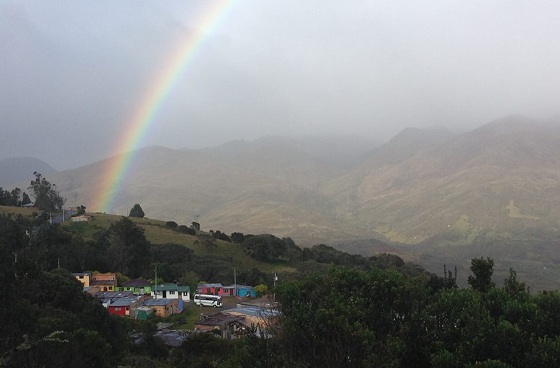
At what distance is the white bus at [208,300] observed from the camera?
47.6 m

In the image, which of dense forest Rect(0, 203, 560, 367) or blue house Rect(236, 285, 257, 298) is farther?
blue house Rect(236, 285, 257, 298)

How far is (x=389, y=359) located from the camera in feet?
33.7

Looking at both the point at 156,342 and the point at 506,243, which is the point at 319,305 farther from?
the point at 506,243

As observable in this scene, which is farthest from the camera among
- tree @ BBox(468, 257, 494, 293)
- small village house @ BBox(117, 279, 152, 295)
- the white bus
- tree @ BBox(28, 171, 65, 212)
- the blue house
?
tree @ BBox(28, 171, 65, 212)

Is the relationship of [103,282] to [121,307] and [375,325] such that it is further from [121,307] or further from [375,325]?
[375,325]

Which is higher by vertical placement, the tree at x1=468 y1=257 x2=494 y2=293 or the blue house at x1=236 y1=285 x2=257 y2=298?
the tree at x1=468 y1=257 x2=494 y2=293

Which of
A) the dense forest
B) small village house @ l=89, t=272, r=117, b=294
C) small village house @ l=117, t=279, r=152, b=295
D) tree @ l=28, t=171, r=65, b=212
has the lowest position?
small village house @ l=117, t=279, r=152, b=295

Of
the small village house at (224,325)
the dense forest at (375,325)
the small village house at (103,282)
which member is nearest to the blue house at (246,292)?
the small village house at (103,282)

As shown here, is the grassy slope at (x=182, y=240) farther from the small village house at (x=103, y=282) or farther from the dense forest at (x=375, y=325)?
the dense forest at (x=375, y=325)

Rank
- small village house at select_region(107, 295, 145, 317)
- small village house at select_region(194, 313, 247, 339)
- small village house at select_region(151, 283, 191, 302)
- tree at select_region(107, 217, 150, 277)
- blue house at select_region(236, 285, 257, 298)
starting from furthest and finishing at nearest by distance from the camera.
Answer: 1. tree at select_region(107, 217, 150, 277)
2. blue house at select_region(236, 285, 257, 298)
3. small village house at select_region(151, 283, 191, 302)
4. small village house at select_region(107, 295, 145, 317)
5. small village house at select_region(194, 313, 247, 339)

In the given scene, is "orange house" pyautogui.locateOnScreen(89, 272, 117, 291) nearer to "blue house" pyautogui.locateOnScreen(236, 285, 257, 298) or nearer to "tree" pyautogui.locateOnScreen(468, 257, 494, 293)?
"blue house" pyautogui.locateOnScreen(236, 285, 257, 298)

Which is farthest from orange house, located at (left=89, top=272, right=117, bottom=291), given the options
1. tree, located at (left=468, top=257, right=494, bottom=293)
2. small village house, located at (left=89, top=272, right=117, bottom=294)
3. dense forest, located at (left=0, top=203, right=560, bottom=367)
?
tree, located at (left=468, top=257, right=494, bottom=293)

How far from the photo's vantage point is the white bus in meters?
47.6

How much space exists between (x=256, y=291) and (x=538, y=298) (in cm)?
4480
